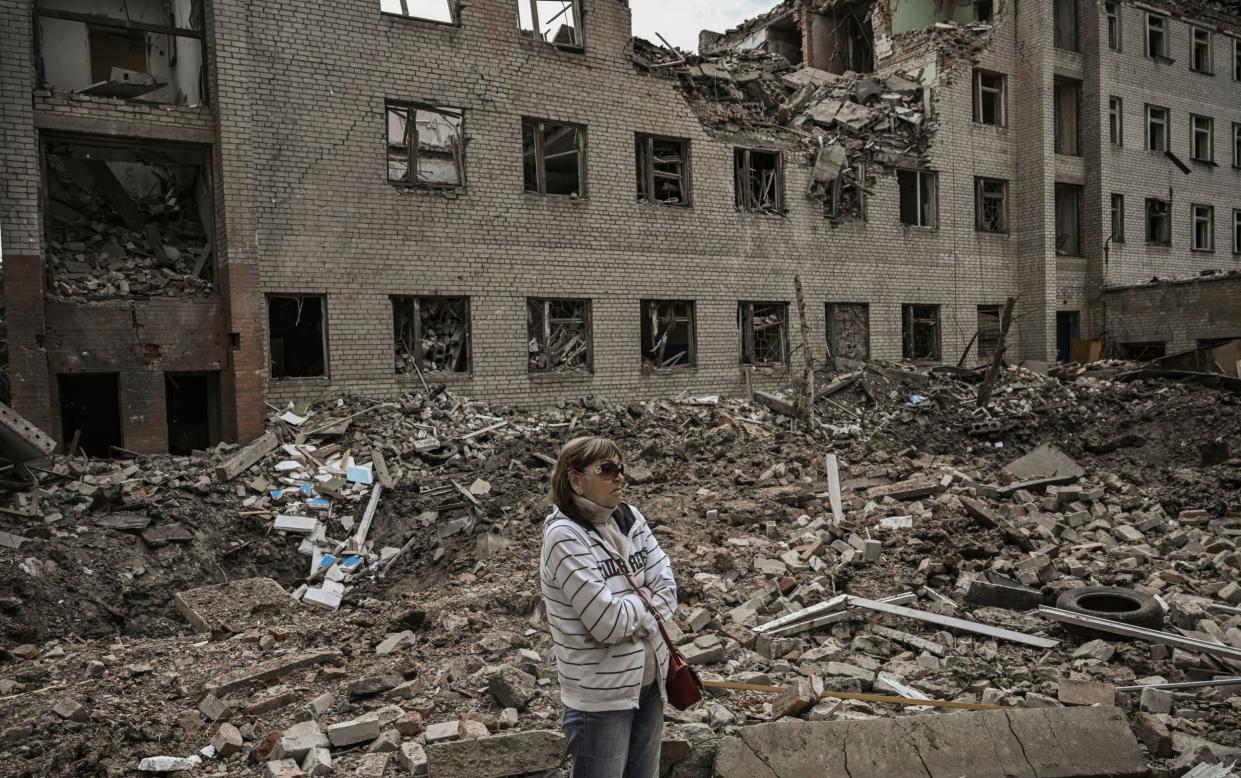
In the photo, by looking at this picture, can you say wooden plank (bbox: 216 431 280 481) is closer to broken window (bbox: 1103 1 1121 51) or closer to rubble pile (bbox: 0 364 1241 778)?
rubble pile (bbox: 0 364 1241 778)

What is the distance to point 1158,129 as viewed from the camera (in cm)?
2488

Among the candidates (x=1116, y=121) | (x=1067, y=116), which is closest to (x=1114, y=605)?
(x=1067, y=116)

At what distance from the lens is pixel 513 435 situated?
44.3 ft

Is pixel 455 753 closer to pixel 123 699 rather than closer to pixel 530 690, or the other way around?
pixel 530 690

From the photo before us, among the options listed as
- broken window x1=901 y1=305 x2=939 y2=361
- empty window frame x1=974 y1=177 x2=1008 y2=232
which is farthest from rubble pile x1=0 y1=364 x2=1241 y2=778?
empty window frame x1=974 y1=177 x2=1008 y2=232

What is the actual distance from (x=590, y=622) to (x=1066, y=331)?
2457cm

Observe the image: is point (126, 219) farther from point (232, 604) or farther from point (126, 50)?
point (232, 604)

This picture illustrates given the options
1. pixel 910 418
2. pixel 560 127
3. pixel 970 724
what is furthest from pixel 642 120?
pixel 970 724

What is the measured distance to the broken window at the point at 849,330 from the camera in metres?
19.6

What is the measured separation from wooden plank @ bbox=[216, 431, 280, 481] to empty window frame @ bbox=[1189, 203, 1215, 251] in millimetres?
27342

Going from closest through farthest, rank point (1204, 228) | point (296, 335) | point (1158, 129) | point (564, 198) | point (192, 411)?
point (192, 411), point (296, 335), point (564, 198), point (1158, 129), point (1204, 228)

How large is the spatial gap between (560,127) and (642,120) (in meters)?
1.79

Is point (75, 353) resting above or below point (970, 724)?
above

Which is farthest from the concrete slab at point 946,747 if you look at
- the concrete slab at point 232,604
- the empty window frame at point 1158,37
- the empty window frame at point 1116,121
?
the empty window frame at point 1158,37
